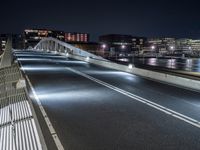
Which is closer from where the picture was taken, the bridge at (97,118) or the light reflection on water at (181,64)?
the bridge at (97,118)

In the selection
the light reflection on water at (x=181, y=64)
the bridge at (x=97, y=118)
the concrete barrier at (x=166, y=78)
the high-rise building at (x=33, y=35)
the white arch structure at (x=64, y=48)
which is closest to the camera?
the bridge at (x=97, y=118)

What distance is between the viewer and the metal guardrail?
537 cm

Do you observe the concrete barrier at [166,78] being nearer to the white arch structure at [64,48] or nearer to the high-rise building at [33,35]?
the white arch structure at [64,48]

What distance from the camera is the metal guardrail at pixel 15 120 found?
5367 mm

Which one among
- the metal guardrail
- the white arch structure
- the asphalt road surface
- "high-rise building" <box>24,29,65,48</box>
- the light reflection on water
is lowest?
the asphalt road surface

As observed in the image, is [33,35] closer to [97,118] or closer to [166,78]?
[166,78]

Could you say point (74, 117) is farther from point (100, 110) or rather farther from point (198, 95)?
point (198, 95)

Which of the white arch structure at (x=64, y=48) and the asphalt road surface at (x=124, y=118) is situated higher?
the white arch structure at (x=64, y=48)

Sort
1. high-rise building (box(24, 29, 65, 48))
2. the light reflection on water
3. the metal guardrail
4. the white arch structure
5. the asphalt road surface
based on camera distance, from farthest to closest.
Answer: high-rise building (box(24, 29, 65, 48)) < the white arch structure < the light reflection on water < the asphalt road surface < the metal guardrail

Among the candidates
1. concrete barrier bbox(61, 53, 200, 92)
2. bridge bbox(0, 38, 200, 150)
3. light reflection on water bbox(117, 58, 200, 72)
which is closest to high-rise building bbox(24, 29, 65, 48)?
light reflection on water bbox(117, 58, 200, 72)

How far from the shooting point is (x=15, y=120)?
23.4 feet

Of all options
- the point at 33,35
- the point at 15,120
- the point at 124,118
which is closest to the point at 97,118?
the point at 124,118

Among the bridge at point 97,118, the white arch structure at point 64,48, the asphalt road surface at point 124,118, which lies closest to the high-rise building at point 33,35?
the white arch structure at point 64,48

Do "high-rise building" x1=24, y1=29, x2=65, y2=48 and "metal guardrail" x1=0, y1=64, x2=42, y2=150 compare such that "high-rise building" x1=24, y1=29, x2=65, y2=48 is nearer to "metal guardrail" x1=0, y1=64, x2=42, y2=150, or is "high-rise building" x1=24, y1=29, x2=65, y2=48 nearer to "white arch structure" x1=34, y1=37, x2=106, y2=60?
"white arch structure" x1=34, y1=37, x2=106, y2=60
